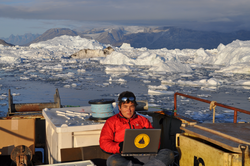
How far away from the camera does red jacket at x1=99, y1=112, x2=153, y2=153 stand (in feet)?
7.72

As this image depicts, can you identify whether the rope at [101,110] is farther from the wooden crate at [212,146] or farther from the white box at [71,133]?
the wooden crate at [212,146]

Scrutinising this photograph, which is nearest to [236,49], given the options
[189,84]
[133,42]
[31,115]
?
[189,84]

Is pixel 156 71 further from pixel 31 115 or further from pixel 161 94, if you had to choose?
pixel 31 115

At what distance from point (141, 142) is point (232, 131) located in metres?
0.76

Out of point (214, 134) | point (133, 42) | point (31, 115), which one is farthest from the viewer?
point (133, 42)

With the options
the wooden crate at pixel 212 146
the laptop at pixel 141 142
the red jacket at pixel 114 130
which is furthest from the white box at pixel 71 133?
the wooden crate at pixel 212 146

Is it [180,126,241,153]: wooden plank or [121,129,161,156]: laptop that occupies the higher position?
[180,126,241,153]: wooden plank

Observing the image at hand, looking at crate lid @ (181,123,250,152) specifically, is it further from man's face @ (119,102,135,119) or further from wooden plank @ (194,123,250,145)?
man's face @ (119,102,135,119)

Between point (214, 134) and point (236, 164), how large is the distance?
0.35 m

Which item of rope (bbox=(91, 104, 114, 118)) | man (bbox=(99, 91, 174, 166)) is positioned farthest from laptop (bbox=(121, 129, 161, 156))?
rope (bbox=(91, 104, 114, 118))

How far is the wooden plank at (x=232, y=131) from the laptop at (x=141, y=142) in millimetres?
455

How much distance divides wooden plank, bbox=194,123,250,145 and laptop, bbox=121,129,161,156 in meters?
0.46

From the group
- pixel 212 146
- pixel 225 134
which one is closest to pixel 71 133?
pixel 212 146

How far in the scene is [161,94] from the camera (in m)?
11.6
